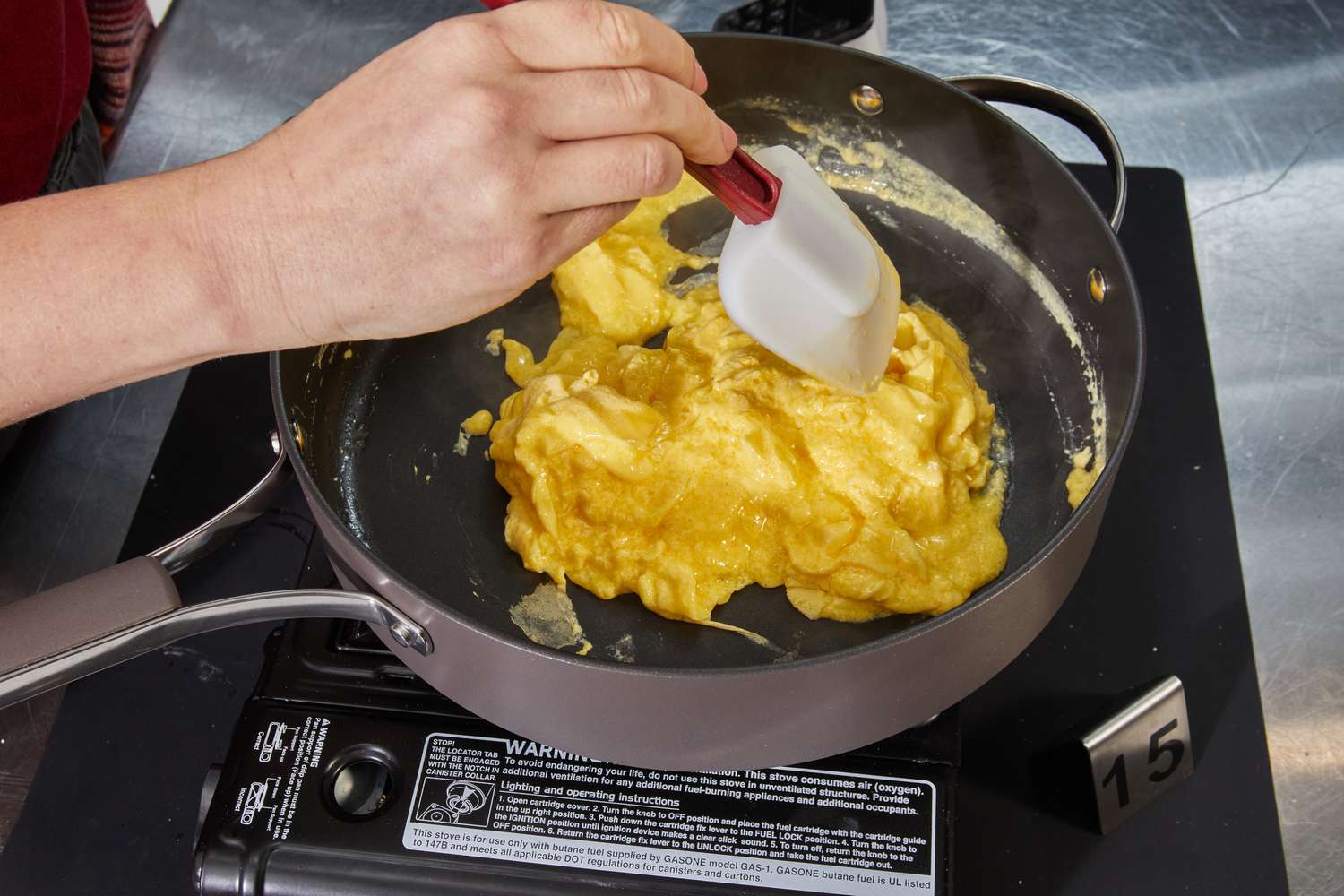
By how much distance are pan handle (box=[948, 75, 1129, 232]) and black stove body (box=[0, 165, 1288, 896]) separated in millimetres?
328

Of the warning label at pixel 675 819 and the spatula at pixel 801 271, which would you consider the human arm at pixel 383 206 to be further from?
the warning label at pixel 675 819

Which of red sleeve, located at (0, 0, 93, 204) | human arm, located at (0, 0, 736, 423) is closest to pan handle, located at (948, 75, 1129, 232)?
human arm, located at (0, 0, 736, 423)

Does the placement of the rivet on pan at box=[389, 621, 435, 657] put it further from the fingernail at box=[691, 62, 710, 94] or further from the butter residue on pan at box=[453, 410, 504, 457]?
the fingernail at box=[691, 62, 710, 94]

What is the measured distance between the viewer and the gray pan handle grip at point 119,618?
83cm

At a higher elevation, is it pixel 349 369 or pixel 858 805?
pixel 349 369

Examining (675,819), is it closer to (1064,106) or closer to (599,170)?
(599,170)

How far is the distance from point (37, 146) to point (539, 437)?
0.72 m

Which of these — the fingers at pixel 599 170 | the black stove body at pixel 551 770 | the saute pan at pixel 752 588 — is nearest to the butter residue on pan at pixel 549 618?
the saute pan at pixel 752 588

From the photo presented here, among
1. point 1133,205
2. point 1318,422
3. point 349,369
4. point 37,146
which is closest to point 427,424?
point 349,369

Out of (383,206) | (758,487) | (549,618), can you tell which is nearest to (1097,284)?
(758,487)

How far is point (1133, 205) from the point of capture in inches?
59.4

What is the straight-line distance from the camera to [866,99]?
137 centimetres

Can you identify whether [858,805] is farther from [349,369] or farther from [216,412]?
[216,412]

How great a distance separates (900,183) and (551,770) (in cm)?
85
